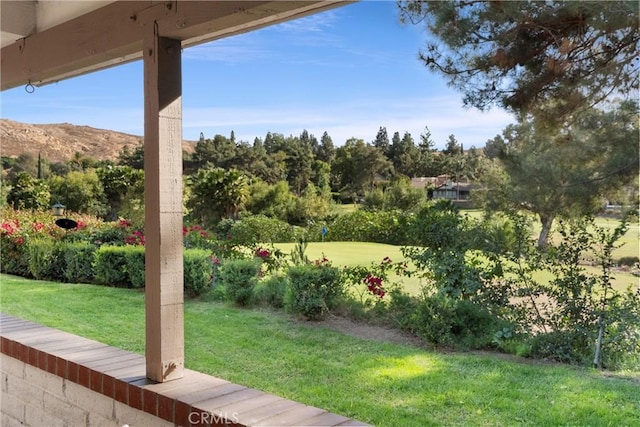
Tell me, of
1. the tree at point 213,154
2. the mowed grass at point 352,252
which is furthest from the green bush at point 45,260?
the tree at point 213,154

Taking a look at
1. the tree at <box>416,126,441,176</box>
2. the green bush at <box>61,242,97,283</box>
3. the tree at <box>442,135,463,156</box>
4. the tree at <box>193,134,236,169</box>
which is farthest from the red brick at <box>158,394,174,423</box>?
the tree at <box>193,134,236,169</box>

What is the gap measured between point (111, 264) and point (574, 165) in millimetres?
4510

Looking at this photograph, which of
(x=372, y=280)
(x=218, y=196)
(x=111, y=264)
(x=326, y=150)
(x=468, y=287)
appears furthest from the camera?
(x=326, y=150)

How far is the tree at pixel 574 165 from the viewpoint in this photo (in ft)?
12.9

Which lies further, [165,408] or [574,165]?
[574,165]

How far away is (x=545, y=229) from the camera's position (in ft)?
13.5

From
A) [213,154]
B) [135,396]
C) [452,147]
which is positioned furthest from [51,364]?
[213,154]

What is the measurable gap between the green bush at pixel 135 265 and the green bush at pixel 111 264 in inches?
4.0

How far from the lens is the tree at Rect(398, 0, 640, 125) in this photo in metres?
3.77

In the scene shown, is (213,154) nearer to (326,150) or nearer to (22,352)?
(326,150)

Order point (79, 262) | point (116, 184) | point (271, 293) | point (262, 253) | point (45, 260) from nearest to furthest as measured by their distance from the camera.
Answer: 1. point (271, 293)
2. point (262, 253)
3. point (79, 262)
4. point (45, 260)
5. point (116, 184)

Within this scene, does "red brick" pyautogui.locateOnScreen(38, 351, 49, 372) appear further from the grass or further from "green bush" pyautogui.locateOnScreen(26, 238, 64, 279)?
"green bush" pyautogui.locateOnScreen(26, 238, 64, 279)

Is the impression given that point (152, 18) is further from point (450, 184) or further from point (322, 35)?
point (322, 35)

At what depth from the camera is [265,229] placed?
6953 millimetres
